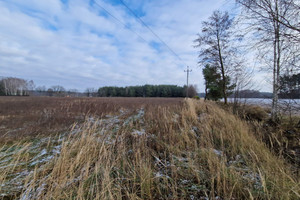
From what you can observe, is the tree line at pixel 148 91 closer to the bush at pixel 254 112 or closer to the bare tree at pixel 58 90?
the bare tree at pixel 58 90

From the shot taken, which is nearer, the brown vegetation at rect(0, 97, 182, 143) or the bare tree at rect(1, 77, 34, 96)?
the brown vegetation at rect(0, 97, 182, 143)

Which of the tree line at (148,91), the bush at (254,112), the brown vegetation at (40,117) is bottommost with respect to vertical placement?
the brown vegetation at (40,117)

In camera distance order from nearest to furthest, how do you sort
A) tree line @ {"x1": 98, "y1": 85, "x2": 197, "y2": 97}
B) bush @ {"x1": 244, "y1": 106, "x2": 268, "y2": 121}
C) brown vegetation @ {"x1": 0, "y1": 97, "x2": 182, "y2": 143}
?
brown vegetation @ {"x1": 0, "y1": 97, "x2": 182, "y2": 143} → bush @ {"x1": 244, "y1": 106, "x2": 268, "y2": 121} → tree line @ {"x1": 98, "y1": 85, "x2": 197, "y2": 97}

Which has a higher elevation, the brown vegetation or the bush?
the bush

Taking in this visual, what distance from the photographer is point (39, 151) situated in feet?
10.0

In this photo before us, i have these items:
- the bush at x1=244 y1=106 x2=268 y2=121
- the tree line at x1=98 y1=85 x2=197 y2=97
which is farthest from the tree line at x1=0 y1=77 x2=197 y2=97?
the bush at x1=244 y1=106 x2=268 y2=121

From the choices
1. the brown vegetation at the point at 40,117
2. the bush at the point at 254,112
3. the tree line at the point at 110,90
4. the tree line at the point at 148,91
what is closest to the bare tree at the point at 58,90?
Result: the tree line at the point at 110,90

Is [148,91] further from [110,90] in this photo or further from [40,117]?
[40,117]

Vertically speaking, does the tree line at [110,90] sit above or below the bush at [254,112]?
above

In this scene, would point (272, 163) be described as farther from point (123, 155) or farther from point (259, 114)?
point (259, 114)

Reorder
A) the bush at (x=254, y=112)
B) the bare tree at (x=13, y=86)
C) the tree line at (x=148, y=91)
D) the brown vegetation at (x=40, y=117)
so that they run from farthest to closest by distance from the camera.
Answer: the tree line at (x=148, y=91) → the bare tree at (x=13, y=86) → the bush at (x=254, y=112) → the brown vegetation at (x=40, y=117)

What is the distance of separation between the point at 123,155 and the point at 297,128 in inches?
236

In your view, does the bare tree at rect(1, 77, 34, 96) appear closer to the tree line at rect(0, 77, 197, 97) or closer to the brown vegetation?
the tree line at rect(0, 77, 197, 97)

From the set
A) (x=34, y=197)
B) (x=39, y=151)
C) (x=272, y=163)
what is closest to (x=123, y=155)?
(x=34, y=197)
